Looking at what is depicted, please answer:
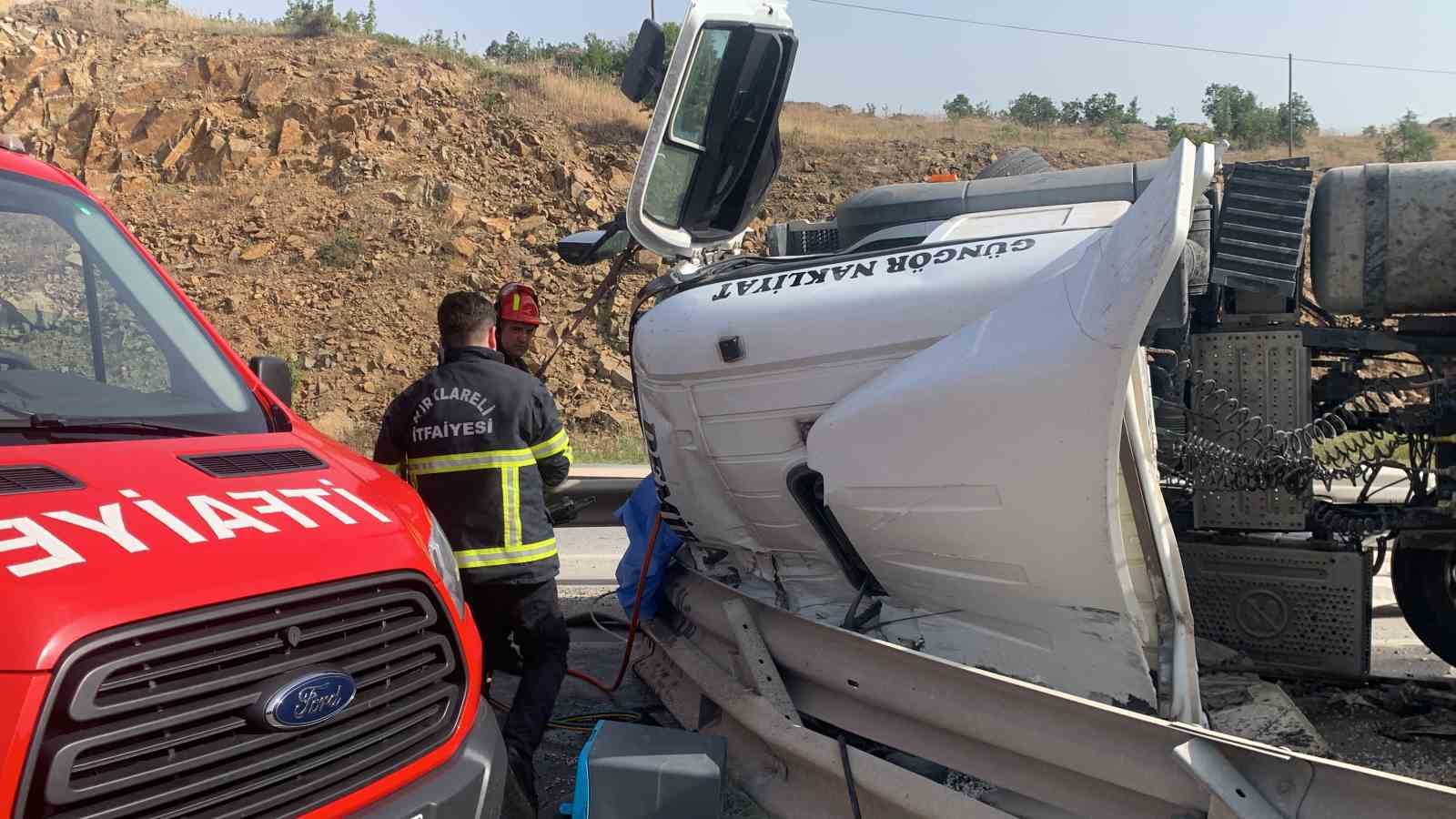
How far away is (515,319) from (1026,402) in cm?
322

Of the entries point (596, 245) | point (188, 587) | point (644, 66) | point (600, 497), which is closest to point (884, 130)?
point (600, 497)

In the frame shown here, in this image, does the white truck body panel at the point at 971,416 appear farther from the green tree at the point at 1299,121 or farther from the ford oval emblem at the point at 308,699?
the green tree at the point at 1299,121

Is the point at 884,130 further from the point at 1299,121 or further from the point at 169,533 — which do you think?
the point at 169,533

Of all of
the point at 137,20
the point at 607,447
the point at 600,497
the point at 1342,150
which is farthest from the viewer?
the point at 1342,150

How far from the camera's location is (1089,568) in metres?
3.10

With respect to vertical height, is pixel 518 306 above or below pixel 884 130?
below

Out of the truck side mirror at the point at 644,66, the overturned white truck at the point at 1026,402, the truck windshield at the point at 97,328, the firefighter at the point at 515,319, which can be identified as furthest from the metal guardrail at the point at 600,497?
the truck windshield at the point at 97,328

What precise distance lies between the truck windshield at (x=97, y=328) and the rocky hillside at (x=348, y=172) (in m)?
12.7

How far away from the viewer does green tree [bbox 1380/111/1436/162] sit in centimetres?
2338

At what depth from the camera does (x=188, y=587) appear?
6.82ft

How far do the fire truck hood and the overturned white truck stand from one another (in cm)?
140

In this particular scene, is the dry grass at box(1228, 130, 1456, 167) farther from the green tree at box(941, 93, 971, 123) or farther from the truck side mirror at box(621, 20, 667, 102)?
the truck side mirror at box(621, 20, 667, 102)

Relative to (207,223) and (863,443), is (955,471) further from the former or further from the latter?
(207,223)

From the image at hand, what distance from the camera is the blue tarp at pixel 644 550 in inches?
196
